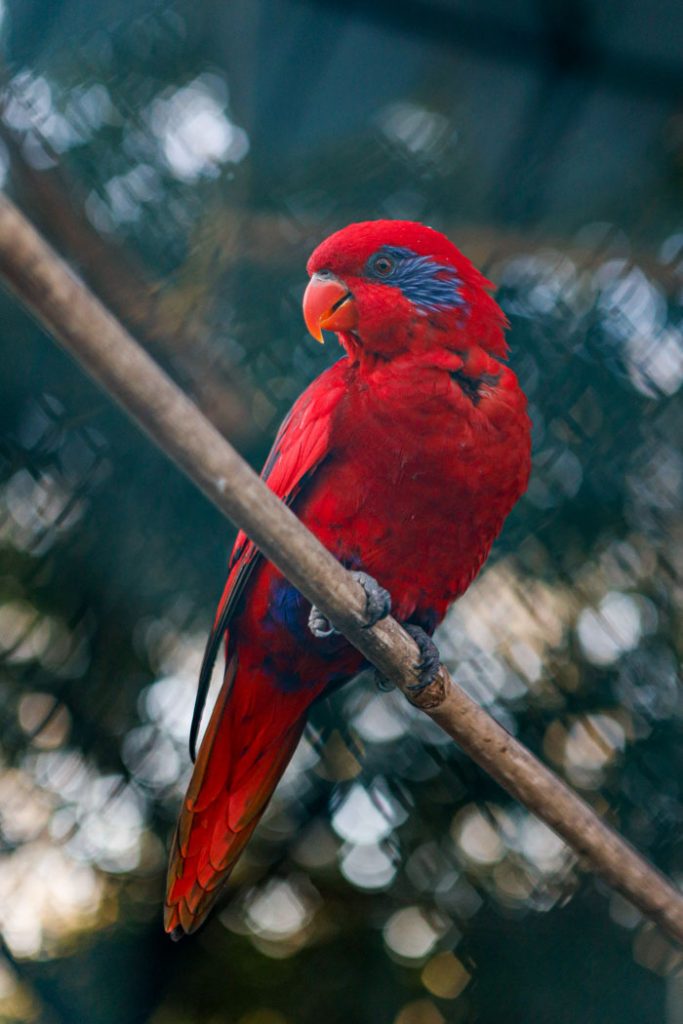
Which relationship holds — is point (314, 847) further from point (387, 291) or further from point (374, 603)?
point (387, 291)

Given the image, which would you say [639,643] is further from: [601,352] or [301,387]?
[301,387]

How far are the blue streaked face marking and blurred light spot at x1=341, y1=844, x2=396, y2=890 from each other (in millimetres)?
505

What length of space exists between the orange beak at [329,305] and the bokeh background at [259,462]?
0.09 m

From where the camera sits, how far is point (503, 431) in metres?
0.62

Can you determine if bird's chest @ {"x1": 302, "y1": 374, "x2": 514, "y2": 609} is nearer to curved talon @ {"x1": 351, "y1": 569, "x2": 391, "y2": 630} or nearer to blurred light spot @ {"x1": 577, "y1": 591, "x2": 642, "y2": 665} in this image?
curved talon @ {"x1": 351, "y1": 569, "x2": 391, "y2": 630}

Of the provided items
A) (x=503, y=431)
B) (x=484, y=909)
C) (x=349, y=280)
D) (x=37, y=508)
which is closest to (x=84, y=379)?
(x=37, y=508)

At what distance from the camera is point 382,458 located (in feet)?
2.02

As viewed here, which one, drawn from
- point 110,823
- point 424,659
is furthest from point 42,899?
point 424,659

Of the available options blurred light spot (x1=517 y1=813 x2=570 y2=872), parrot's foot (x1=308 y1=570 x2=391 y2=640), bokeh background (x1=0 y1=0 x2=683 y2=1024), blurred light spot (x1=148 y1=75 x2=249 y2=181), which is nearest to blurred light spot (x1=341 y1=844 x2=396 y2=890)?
bokeh background (x1=0 y1=0 x2=683 y2=1024)

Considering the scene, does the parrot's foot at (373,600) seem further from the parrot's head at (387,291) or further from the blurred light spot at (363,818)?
the blurred light spot at (363,818)

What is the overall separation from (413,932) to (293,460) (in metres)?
0.50

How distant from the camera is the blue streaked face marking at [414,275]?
624 millimetres

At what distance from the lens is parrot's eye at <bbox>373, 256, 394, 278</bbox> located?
24.6 inches

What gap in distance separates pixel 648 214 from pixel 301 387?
Result: 1.30 ft
